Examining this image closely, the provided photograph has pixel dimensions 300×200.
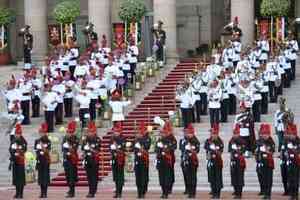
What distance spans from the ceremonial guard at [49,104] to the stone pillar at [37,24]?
1121cm

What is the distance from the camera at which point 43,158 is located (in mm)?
24125

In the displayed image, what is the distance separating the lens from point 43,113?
33219 millimetres

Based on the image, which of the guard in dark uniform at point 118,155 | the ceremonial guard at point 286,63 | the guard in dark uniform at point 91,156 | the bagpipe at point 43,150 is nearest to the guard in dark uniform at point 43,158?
the bagpipe at point 43,150

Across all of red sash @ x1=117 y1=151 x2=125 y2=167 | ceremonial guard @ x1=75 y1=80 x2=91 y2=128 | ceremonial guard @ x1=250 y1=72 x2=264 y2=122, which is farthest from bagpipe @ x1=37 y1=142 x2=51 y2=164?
ceremonial guard @ x1=250 y1=72 x2=264 y2=122

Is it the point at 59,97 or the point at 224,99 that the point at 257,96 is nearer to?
the point at 224,99

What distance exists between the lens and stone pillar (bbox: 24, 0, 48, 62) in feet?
136

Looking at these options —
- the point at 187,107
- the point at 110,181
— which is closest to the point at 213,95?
the point at 187,107

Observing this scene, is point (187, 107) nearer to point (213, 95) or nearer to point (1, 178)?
point (213, 95)

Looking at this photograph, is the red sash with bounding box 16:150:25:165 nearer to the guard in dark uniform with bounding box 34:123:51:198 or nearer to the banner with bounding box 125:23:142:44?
the guard in dark uniform with bounding box 34:123:51:198

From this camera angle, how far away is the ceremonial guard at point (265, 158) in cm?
2262

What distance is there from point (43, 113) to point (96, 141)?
9.93 meters

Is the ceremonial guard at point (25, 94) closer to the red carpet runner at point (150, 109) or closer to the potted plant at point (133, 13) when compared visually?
the red carpet runner at point (150, 109)

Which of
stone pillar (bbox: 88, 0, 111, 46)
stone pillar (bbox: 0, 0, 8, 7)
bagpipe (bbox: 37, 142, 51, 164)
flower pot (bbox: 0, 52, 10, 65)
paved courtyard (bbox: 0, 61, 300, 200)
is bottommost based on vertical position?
paved courtyard (bbox: 0, 61, 300, 200)

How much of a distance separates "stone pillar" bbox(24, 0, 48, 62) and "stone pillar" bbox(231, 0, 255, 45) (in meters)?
9.02
